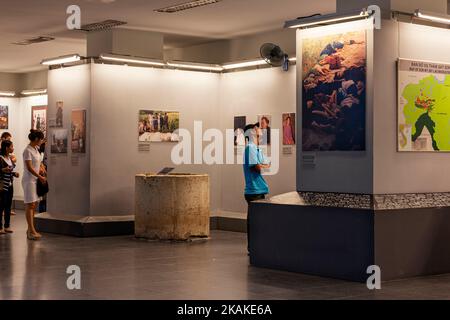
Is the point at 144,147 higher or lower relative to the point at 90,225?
higher

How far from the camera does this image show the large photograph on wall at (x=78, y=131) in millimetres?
15906

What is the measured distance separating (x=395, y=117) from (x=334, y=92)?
32.9 inches

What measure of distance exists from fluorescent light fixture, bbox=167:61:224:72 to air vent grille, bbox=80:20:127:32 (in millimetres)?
1435

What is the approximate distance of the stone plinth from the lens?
1455cm

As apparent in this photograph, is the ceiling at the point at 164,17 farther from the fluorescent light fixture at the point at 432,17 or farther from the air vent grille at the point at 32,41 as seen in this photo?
the fluorescent light fixture at the point at 432,17

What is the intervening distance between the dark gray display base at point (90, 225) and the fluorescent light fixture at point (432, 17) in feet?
26.0

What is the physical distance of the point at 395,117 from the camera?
10016 mm

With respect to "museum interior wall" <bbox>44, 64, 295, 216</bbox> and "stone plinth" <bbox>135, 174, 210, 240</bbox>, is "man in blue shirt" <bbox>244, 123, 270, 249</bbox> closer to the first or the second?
"stone plinth" <bbox>135, 174, 210, 240</bbox>

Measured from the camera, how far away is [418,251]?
32.9 ft

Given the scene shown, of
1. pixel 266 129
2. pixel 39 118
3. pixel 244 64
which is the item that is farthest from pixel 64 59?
pixel 39 118

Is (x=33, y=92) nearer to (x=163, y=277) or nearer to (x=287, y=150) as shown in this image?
(x=287, y=150)
